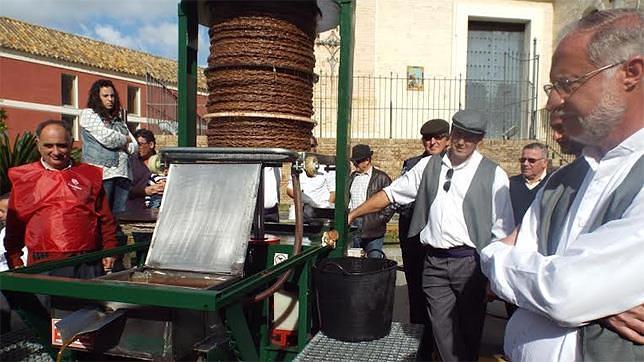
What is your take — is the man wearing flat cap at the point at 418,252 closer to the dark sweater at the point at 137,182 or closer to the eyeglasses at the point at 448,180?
the eyeglasses at the point at 448,180

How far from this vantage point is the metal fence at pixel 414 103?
42.0ft

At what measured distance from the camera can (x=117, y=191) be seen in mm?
4938

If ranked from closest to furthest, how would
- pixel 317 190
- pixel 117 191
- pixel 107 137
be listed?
pixel 107 137, pixel 117 191, pixel 317 190

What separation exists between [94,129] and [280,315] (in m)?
2.60

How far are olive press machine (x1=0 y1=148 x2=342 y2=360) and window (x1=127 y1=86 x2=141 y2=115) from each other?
33607mm

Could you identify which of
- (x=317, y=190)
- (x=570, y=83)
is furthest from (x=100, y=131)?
(x=570, y=83)

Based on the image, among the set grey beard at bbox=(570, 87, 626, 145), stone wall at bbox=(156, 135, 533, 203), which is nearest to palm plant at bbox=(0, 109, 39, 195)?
stone wall at bbox=(156, 135, 533, 203)

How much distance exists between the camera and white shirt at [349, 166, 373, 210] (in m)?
5.53

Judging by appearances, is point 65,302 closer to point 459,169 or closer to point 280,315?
point 280,315

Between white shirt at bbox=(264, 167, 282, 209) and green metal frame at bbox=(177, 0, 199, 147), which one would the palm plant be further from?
green metal frame at bbox=(177, 0, 199, 147)

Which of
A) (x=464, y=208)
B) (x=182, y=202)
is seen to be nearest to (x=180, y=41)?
(x=182, y=202)

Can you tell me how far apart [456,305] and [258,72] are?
207 cm

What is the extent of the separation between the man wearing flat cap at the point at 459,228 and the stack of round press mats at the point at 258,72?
1049 mm

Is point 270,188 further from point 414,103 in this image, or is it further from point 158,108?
point 158,108
